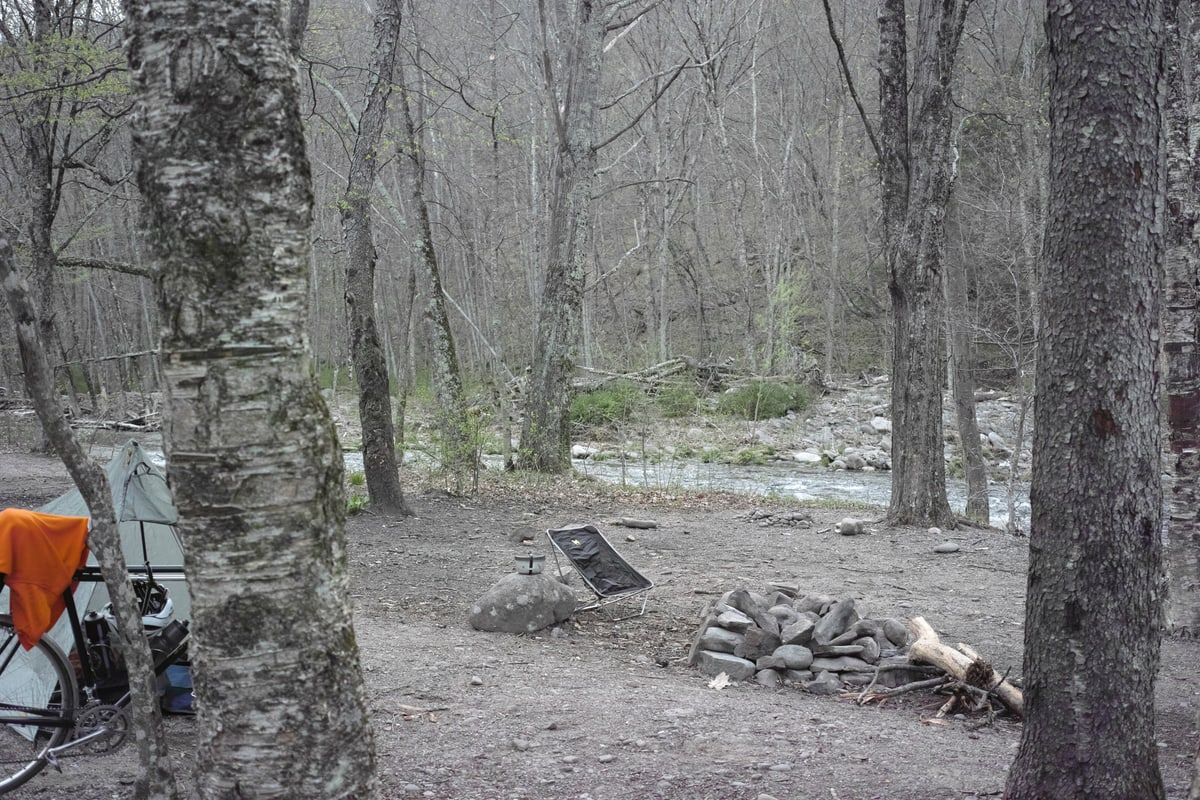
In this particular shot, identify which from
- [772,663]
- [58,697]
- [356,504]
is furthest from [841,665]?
[356,504]

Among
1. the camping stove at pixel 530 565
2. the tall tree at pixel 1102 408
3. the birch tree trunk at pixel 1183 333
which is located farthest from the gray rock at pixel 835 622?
the tall tree at pixel 1102 408

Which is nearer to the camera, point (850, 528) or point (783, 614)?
point (783, 614)

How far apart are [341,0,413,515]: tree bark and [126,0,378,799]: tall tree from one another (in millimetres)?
6704

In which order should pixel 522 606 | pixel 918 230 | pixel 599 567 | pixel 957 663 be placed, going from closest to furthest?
pixel 957 663
pixel 522 606
pixel 599 567
pixel 918 230

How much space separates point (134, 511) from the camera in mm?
4242

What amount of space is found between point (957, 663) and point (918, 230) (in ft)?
19.0

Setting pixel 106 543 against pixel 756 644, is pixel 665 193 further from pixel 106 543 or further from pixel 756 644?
pixel 106 543

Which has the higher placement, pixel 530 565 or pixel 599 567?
pixel 530 565

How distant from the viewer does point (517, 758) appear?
418 centimetres

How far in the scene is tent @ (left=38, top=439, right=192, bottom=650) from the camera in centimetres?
424

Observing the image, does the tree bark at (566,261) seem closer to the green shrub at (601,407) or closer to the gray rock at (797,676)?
the green shrub at (601,407)

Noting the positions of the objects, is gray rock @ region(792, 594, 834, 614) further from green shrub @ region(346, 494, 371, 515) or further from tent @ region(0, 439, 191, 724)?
green shrub @ region(346, 494, 371, 515)

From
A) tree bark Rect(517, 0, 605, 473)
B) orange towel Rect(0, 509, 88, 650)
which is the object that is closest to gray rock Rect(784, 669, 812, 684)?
orange towel Rect(0, 509, 88, 650)

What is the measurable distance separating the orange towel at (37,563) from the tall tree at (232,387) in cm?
173
